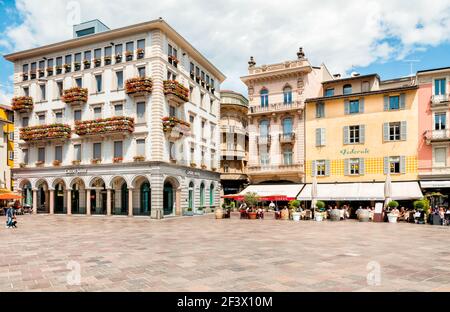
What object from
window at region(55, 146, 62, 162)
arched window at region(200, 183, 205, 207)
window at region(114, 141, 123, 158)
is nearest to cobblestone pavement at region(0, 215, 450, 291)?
window at region(114, 141, 123, 158)

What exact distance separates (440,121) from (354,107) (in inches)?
305

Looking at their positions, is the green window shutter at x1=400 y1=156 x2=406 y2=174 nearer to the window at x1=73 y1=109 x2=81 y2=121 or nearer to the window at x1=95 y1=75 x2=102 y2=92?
the window at x1=95 y1=75 x2=102 y2=92

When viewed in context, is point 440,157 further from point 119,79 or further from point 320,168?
point 119,79

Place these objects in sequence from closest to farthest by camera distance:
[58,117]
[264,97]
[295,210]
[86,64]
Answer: [295,210] < [86,64] < [58,117] < [264,97]

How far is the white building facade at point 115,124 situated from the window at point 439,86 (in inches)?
938

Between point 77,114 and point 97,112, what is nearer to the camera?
point 97,112

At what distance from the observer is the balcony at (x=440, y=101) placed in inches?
1313

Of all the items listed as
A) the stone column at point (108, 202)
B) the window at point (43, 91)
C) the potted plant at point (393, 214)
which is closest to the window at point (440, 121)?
the potted plant at point (393, 214)

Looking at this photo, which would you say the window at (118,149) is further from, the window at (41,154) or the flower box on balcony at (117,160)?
the window at (41,154)

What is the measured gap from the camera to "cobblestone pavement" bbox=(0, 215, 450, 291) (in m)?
8.70

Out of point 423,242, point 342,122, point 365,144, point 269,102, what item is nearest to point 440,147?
point 365,144

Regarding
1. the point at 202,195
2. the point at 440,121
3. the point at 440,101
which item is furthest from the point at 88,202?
the point at 440,101

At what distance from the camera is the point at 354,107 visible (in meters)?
37.5
